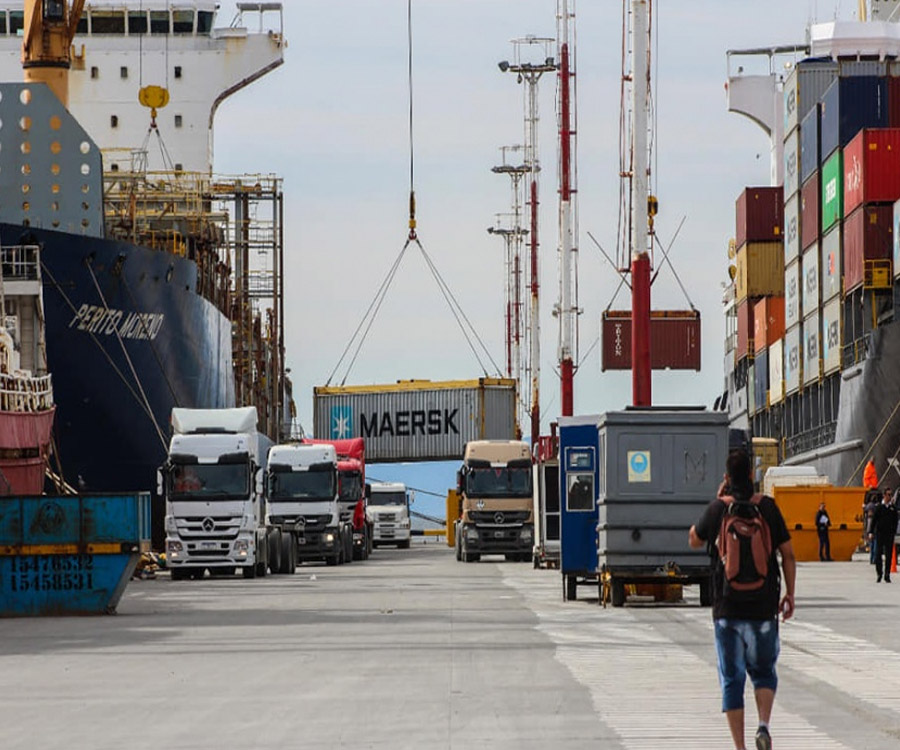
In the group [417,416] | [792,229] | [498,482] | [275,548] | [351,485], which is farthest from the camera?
[417,416]

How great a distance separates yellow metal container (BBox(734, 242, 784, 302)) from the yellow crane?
134ft

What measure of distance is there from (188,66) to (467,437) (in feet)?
63.8

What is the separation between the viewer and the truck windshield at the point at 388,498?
8044cm

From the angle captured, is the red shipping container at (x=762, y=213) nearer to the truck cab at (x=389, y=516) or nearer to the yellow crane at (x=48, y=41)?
the truck cab at (x=389, y=516)

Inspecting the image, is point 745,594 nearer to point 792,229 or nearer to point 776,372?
point 792,229

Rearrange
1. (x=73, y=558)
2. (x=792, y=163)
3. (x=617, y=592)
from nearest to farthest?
(x=73, y=558) < (x=617, y=592) < (x=792, y=163)

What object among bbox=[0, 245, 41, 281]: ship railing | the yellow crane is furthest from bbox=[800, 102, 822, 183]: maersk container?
bbox=[0, 245, 41, 281]: ship railing

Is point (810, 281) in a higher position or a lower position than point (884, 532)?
higher

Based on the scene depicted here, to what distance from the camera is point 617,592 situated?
27.4 metres

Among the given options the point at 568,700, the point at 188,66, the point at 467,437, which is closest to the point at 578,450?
the point at 568,700

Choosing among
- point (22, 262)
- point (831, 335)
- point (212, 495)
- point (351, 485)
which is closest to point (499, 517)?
point (351, 485)

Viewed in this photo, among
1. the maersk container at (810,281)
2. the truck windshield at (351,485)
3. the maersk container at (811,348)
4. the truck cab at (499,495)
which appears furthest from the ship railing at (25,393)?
the maersk container at (811,348)

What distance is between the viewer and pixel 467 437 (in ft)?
273

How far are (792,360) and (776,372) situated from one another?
3.84 m
